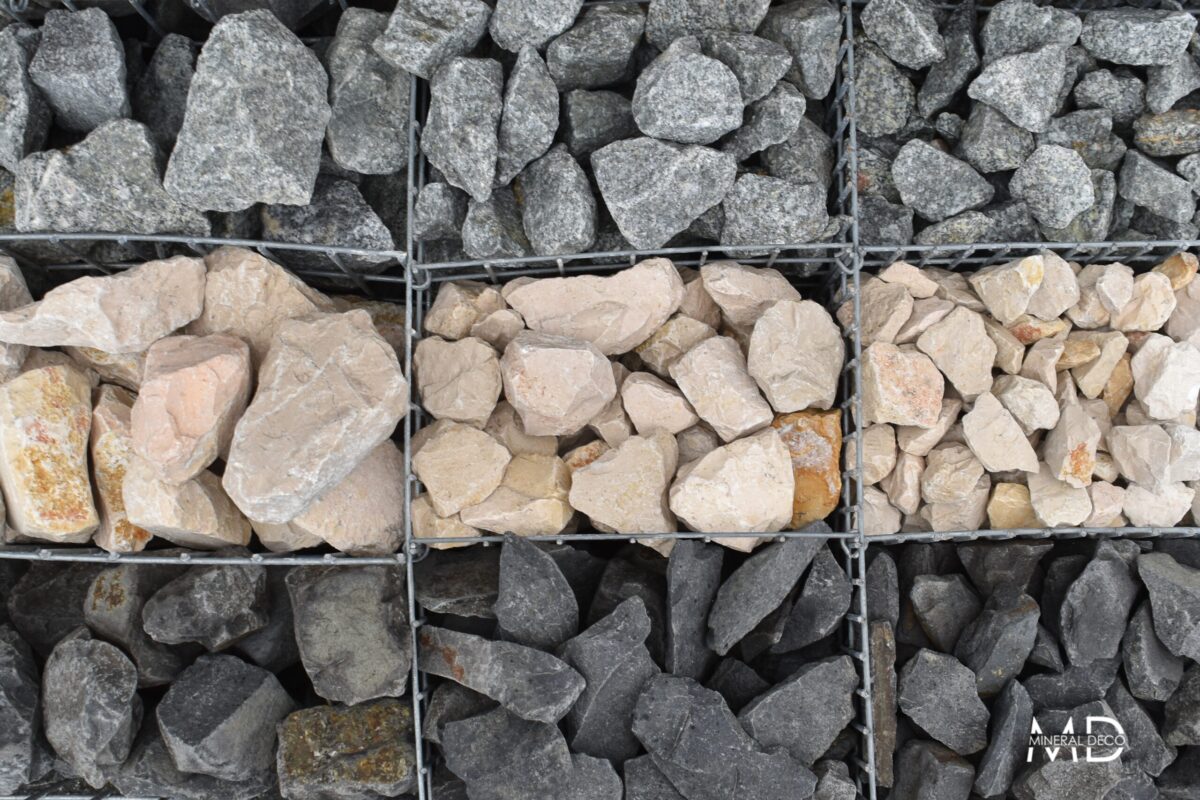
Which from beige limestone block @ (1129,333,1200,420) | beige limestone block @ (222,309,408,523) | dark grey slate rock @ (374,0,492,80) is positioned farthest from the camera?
beige limestone block @ (1129,333,1200,420)

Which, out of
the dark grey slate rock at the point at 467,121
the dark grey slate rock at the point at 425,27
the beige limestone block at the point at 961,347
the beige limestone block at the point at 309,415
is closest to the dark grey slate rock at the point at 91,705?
the beige limestone block at the point at 309,415

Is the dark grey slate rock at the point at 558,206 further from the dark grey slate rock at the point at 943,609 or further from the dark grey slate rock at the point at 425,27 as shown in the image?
the dark grey slate rock at the point at 943,609

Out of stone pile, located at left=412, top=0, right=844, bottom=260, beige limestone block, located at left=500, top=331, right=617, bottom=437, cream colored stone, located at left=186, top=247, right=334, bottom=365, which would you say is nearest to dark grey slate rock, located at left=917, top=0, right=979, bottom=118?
stone pile, located at left=412, top=0, right=844, bottom=260

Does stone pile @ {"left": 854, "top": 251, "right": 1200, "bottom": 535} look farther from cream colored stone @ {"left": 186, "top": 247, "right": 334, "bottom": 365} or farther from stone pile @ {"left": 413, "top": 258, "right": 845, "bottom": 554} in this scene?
cream colored stone @ {"left": 186, "top": 247, "right": 334, "bottom": 365}

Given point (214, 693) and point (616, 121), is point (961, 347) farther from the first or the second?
point (214, 693)

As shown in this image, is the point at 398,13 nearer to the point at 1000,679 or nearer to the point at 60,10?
the point at 60,10

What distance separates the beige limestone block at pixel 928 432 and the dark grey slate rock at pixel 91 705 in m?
1.39

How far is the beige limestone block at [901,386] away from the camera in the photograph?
4.80 ft

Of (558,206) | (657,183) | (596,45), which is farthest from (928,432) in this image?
(596,45)

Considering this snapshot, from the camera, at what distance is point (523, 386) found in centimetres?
141

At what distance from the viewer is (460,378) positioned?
4.75 ft

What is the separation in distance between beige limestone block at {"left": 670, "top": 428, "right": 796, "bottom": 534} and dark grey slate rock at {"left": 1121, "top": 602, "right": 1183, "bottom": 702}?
0.66m

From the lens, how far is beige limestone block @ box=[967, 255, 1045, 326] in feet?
4.86

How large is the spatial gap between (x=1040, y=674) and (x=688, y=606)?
664mm
